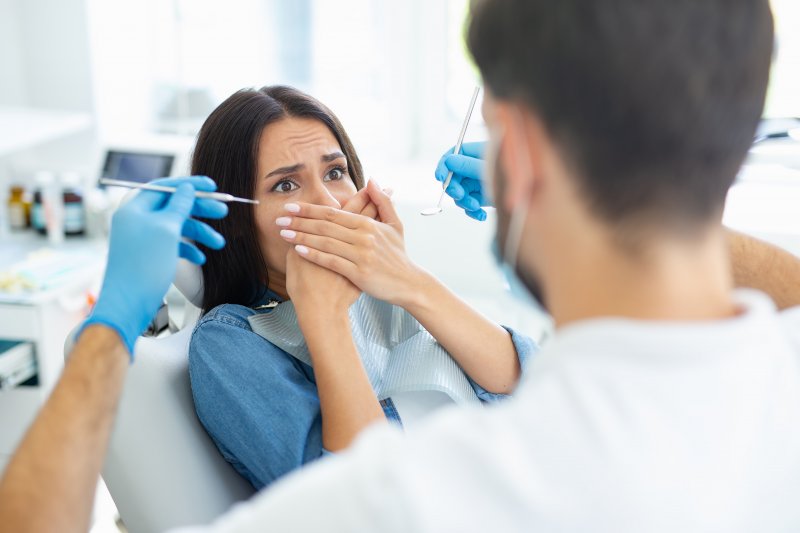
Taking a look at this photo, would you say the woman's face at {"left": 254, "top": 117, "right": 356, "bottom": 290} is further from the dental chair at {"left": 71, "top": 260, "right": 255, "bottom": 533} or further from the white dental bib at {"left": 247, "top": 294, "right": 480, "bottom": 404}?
the dental chair at {"left": 71, "top": 260, "right": 255, "bottom": 533}

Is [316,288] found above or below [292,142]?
below

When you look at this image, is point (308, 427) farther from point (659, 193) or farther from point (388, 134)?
point (388, 134)

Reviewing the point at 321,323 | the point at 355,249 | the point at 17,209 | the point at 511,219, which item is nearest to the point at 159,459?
the point at 321,323

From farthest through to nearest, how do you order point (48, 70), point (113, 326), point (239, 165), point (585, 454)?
1. point (48, 70)
2. point (239, 165)
3. point (113, 326)
4. point (585, 454)

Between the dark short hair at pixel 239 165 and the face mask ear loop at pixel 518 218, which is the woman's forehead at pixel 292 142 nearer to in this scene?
the dark short hair at pixel 239 165

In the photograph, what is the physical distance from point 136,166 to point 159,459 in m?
1.73

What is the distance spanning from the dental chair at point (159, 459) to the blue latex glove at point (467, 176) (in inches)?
24.8

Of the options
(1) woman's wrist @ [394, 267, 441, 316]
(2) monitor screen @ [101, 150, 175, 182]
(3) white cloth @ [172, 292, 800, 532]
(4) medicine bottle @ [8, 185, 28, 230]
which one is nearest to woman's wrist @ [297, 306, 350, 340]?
(1) woman's wrist @ [394, 267, 441, 316]

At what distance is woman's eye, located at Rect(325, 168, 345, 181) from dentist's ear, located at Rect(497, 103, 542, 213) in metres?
0.82

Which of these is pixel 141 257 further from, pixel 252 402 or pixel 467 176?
pixel 467 176

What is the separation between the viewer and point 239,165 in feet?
4.98

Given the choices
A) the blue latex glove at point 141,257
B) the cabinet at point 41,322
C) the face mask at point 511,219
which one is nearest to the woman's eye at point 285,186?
the blue latex glove at point 141,257

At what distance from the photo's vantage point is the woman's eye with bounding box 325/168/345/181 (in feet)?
5.24

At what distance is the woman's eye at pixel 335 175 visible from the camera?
1.60m
